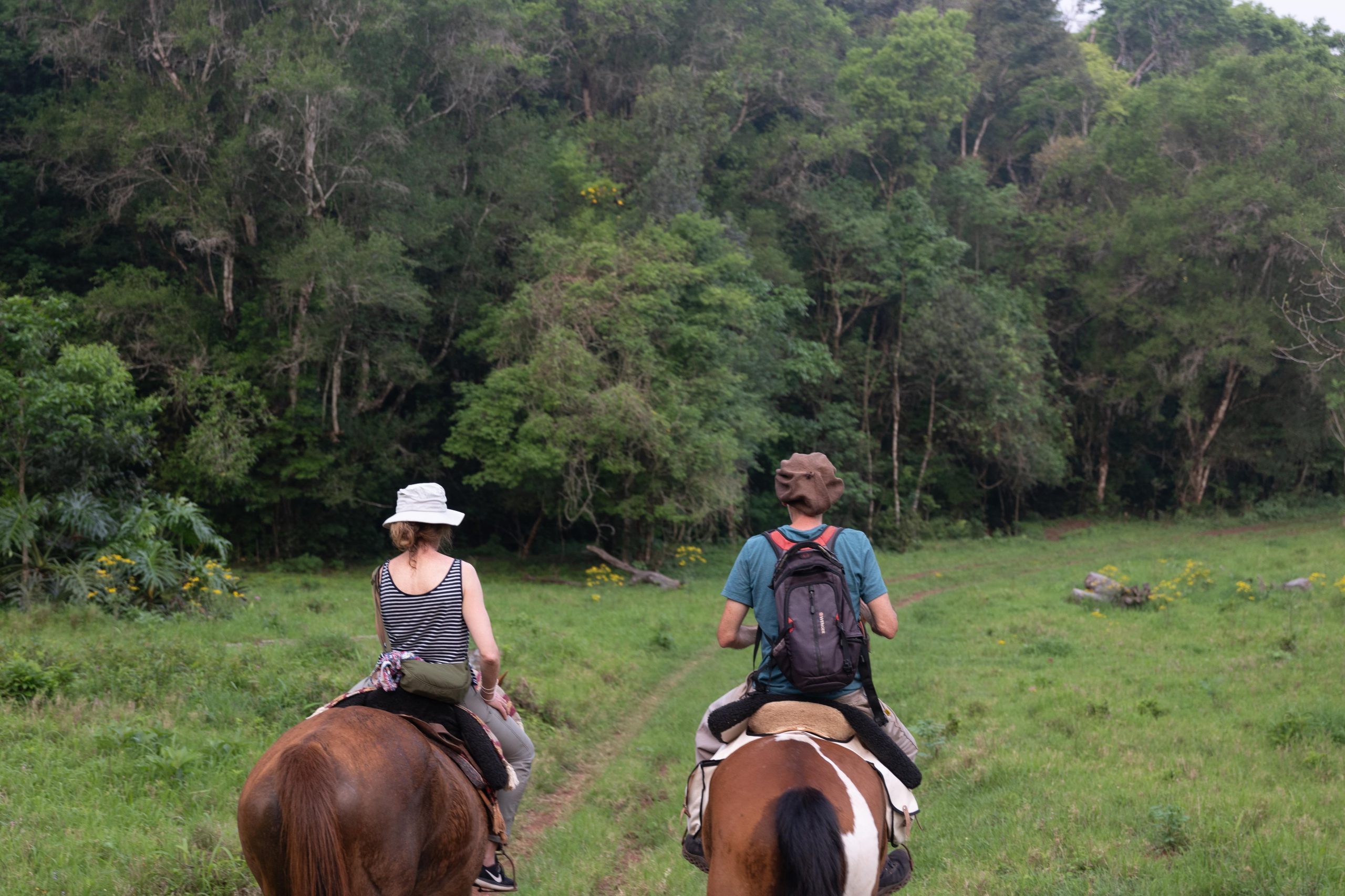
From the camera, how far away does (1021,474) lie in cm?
3275

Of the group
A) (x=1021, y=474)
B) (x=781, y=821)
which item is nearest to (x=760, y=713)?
(x=781, y=821)

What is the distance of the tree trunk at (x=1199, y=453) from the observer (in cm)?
3409

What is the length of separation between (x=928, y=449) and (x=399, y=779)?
29891mm

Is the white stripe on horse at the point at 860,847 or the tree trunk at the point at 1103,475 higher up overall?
the white stripe on horse at the point at 860,847

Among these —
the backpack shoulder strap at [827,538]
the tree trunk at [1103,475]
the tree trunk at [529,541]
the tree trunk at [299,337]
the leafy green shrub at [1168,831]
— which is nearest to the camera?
the backpack shoulder strap at [827,538]

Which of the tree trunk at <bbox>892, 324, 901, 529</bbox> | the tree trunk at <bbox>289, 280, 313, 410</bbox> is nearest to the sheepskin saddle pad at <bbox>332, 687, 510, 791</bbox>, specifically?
the tree trunk at <bbox>289, 280, 313, 410</bbox>

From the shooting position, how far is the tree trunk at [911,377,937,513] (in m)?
32.2

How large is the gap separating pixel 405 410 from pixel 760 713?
82.1ft

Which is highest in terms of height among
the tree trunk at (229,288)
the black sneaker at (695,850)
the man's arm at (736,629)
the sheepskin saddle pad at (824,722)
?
the tree trunk at (229,288)

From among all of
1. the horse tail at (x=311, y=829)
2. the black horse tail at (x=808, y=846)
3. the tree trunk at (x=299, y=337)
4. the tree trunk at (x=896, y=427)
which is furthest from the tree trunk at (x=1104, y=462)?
the horse tail at (x=311, y=829)

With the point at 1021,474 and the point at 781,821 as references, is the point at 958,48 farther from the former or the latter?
the point at 781,821

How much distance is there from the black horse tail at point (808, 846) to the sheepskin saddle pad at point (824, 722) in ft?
1.93

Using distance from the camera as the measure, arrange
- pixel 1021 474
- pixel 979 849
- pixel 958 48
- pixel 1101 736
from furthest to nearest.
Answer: pixel 958 48 → pixel 1021 474 → pixel 1101 736 → pixel 979 849

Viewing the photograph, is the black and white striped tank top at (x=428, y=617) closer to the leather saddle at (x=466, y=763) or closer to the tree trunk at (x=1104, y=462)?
the leather saddle at (x=466, y=763)
